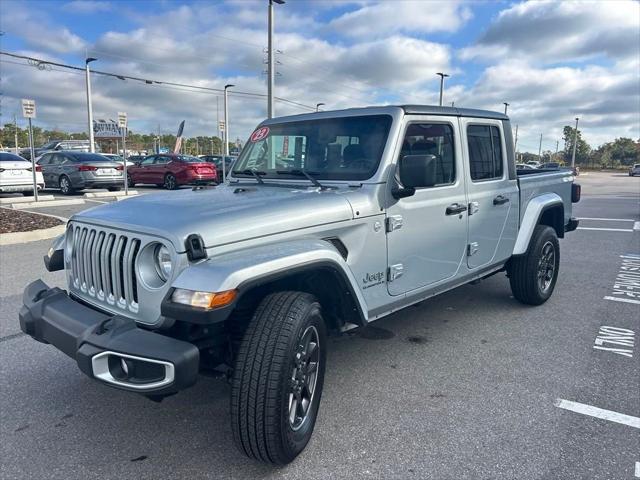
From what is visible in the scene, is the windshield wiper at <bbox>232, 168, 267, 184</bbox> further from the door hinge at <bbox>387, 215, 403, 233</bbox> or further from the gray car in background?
the gray car in background

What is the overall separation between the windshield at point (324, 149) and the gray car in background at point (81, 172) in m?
13.9

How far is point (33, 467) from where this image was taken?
259 centimetres

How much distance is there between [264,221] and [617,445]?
2341 millimetres

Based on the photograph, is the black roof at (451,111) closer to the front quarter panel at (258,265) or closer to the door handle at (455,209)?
the door handle at (455,209)

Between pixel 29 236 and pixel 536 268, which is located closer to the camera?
pixel 536 268

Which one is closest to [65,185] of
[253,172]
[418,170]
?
[253,172]

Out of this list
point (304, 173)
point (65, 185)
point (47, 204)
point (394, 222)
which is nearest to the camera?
point (394, 222)

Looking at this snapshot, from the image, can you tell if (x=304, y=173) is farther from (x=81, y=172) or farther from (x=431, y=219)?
(x=81, y=172)

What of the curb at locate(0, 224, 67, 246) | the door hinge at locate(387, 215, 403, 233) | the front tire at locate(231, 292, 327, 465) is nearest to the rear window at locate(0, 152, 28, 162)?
the curb at locate(0, 224, 67, 246)

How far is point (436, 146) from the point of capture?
12.7 feet

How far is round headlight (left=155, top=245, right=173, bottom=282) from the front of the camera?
2465 mm

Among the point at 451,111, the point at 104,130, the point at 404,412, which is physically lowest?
the point at 404,412

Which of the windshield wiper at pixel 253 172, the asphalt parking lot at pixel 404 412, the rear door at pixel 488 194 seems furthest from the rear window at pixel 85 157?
the rear door at pixel 488 194

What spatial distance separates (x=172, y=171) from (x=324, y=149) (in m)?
17.2
